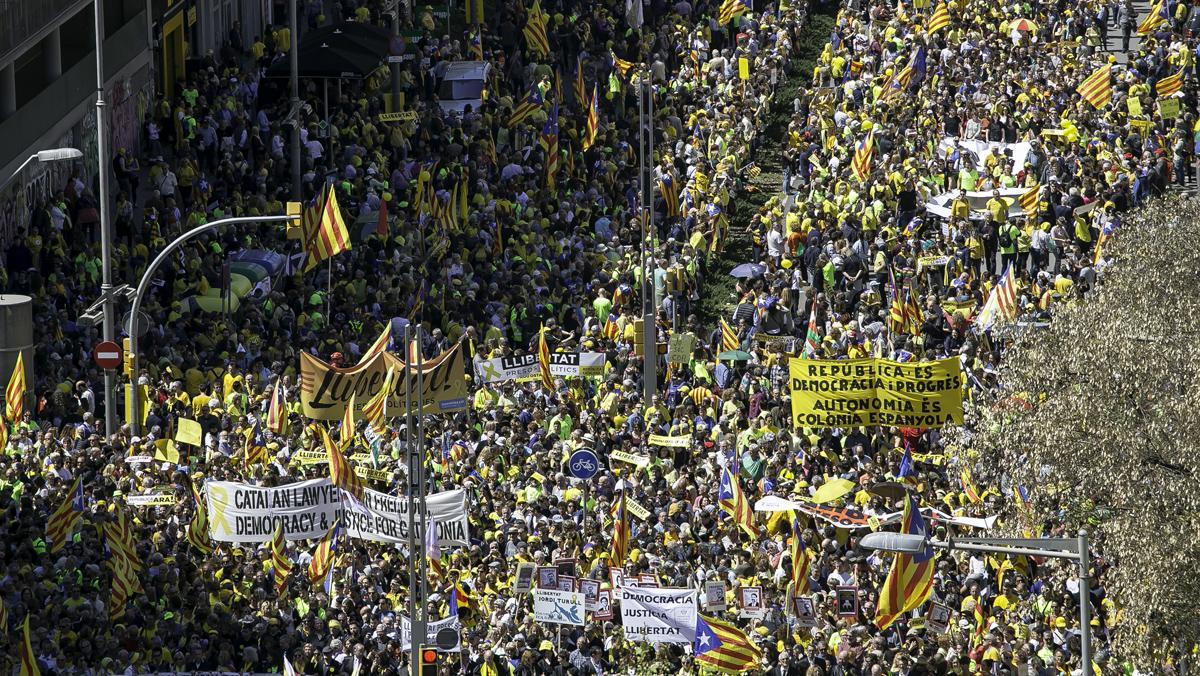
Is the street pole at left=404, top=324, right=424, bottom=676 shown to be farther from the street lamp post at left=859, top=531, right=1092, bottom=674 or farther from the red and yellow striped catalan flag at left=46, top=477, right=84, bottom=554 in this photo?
the street lamp post at left=859, top=531, right=1092, bottom=674

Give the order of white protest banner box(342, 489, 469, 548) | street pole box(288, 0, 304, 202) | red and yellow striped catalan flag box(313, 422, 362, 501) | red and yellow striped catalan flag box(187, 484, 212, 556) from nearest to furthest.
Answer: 1. white protest banner box(342, 489, 469, 548)
2. red and yellow striped catalan flag box(313, 422, 362, 501)
3. red and yellow striped catalan flag box(187, 484, 212, 556)
4. street pole box(288, 0, 304, 202)

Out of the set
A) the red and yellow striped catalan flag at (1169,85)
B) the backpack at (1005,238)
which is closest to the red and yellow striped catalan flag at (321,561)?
the backpack at (1005,238)

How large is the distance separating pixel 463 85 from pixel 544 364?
15757 millimetres

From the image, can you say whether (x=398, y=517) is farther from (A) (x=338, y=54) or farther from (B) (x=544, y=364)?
(A) (x=338, y=54)

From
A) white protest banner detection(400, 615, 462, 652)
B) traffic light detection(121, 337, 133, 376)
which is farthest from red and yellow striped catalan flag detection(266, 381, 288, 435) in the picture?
white protest banner detection(400, 615, 462, 652)

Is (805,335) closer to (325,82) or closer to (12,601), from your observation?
(325,82)

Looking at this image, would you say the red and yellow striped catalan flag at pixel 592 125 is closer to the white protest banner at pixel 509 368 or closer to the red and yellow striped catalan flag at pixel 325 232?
the red and yellow striped catalan flag at pixel 325 232

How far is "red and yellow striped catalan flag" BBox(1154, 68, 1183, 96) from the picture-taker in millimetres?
56281

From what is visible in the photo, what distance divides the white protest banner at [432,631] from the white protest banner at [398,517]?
62.7 inches

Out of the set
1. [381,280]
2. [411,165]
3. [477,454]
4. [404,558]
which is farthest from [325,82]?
[404,558]

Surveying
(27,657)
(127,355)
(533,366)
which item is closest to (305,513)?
(27,657)

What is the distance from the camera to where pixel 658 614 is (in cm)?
3612

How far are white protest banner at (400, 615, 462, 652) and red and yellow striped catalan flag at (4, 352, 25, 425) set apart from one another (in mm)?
8546

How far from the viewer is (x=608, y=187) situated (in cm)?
5709
